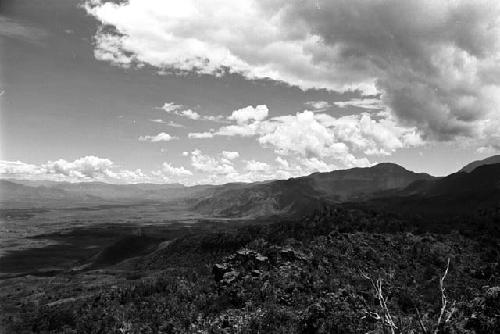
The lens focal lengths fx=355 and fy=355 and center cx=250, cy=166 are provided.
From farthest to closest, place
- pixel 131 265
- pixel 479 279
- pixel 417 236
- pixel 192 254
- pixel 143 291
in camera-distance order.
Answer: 1. pixel 131 265
2. pixel 192 254
3. pixel 417 236
4. pixel 143 291
5. pixel 479 279

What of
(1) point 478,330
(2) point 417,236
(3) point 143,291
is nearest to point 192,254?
(3) point 143,291

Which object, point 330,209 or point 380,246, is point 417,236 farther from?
point 330,209

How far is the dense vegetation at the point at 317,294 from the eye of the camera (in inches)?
1382

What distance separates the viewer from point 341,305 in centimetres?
3888

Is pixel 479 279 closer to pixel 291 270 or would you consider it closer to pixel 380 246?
pixel 380 246

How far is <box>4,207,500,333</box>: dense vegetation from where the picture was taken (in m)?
35.1

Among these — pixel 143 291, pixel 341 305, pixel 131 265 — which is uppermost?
pixel 341 305

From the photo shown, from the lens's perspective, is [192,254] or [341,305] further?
[192,254]

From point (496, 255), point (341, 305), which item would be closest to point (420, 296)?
point (341, 305)

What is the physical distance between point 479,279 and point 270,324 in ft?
126

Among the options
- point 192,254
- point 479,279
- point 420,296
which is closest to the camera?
point 420,296

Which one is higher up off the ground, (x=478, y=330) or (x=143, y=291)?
(x=478, y=330)

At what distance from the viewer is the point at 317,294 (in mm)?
46688

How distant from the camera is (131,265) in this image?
15700 cm
